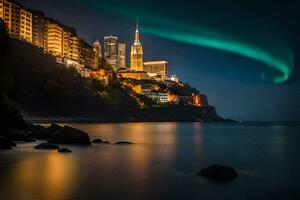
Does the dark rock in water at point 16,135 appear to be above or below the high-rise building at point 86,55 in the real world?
below

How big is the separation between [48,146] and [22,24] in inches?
4494

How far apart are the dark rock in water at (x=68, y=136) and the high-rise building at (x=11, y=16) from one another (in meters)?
100

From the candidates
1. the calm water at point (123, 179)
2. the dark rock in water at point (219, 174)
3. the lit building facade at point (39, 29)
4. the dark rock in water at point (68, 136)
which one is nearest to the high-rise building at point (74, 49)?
the lit building facade at point (39, 29)

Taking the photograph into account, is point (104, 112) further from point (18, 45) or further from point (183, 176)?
point (183, 176)

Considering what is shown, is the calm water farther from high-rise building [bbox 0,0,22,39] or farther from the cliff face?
high-rise building [bbox 0,0,22,39]

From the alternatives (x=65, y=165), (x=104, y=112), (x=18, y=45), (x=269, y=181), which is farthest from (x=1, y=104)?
(x=104, y=112)

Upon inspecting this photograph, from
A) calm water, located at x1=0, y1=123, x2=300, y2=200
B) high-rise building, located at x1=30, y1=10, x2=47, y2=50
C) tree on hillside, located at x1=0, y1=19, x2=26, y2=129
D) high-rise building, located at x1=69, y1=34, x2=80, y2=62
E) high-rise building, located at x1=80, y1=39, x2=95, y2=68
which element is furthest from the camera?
high-rise building, located at x1=80, y1=39, x2=95, y2=68

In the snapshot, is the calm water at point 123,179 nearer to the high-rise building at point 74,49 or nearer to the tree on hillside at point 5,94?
the tree on hillside at point 5,94

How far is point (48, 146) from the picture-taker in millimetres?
33688

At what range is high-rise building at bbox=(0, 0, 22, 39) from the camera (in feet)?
419

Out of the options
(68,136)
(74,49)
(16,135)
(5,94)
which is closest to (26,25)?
(74,49)

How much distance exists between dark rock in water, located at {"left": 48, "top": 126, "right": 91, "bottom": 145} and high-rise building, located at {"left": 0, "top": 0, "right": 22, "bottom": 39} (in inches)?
3947

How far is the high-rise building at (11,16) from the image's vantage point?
419 feet

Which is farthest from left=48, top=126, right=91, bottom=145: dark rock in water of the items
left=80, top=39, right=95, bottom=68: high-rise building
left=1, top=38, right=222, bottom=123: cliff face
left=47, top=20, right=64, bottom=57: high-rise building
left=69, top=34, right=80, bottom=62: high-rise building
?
left=80, top=39, right=95, bottom=68: high-rise building
